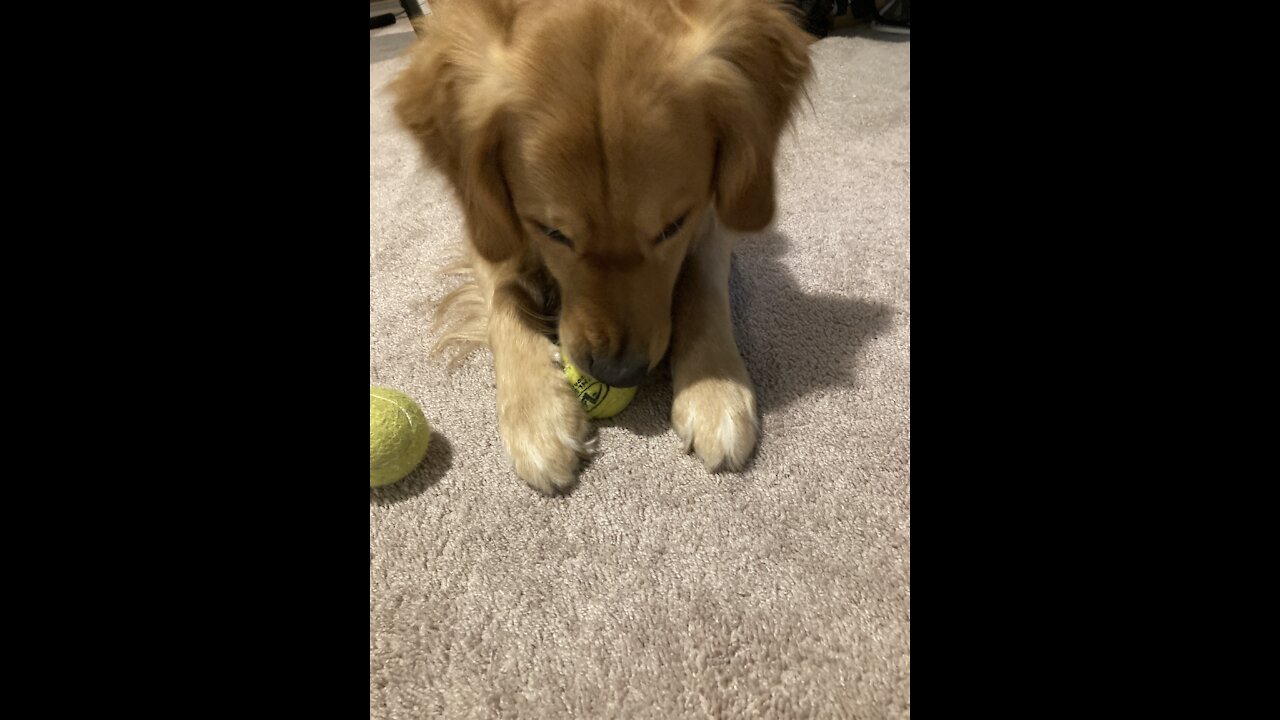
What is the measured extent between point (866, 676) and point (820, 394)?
697 mm

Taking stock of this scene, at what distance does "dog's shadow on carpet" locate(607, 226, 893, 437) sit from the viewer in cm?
161

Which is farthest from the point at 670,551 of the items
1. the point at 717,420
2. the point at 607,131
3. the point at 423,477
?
the point at 607,131

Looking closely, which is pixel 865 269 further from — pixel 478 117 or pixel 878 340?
pixel 478 117

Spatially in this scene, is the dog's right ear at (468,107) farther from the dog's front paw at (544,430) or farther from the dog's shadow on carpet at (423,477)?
the dog's shadow on carpet at (423,477)

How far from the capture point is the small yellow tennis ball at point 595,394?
4.96 feet

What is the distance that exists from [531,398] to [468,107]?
64cm

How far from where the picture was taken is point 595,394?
151 cm

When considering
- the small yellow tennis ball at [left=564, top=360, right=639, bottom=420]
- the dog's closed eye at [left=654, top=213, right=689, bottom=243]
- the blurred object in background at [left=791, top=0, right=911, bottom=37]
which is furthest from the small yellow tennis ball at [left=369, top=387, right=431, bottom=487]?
the blurred object in background at [left=791, top=0, right=911, bottom=37]

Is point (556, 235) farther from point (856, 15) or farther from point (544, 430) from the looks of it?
point (856, 15)

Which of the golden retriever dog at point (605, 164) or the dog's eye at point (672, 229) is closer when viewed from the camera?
the golden retriever dog at point (605, 164)

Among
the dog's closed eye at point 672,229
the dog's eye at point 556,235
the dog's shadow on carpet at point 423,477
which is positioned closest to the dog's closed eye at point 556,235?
the dog's eye at point 556,235

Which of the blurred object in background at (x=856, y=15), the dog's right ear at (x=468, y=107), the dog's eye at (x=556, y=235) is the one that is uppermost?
the dog's right ear at (x=468, y=107)

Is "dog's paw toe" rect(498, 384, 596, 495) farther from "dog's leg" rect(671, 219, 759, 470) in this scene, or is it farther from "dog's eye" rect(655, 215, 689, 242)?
"dog's eye" rect(655, 215, 689, 242)

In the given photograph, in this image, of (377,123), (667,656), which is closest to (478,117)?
(667,656)
